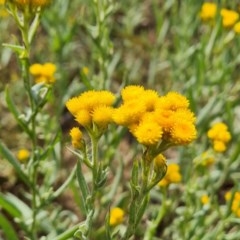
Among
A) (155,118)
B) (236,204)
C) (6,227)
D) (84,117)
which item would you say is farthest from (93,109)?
(236,204)

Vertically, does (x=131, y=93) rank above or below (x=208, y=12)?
below

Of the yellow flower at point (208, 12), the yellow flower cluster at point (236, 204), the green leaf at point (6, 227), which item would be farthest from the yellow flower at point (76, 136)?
the yellow flower at point (208, 12)

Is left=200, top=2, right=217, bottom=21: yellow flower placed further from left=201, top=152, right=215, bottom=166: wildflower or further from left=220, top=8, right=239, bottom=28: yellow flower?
left=201, top=152, right=215, bottom=166: wildflower

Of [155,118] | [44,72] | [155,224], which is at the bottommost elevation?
[155,224]

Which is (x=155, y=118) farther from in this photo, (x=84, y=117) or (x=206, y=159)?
(x=206, y=159)

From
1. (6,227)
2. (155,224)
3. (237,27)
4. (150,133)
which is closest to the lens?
(150,133)

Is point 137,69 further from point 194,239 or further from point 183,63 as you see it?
point 194,239

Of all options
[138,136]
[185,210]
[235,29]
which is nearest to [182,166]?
[185,210]
